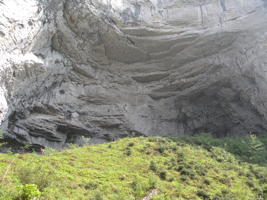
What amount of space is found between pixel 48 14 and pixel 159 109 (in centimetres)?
1267

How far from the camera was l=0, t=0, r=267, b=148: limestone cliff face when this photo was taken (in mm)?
22516

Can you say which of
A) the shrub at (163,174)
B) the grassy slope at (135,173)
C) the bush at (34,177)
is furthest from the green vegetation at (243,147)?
the bush at (34,177)

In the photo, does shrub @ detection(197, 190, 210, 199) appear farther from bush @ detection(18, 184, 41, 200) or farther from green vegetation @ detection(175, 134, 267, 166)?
green vegetation @ detection(175, 134, 267, 166)

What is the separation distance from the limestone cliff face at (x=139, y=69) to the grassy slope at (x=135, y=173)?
7.70 m

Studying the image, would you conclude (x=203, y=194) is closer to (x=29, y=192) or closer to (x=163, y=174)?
(x=163, y=174)

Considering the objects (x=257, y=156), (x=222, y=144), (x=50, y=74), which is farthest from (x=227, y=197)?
(x=50, y=74)

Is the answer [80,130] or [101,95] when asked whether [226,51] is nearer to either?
[101,95]

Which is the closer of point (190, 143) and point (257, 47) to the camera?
point (190, 143)

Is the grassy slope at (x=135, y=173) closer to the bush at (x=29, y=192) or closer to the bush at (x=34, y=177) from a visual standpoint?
the bush at (x=34, y=177)

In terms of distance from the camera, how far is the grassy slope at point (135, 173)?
A: 9593mm

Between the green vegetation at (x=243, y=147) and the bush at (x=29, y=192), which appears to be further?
the green vegetation at (x=243, y=147)

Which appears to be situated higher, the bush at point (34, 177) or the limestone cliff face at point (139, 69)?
the limestone cliff face at point (139, 69)

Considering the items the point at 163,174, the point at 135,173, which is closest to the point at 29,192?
the point at 135,173

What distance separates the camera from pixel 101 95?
84.8ft
